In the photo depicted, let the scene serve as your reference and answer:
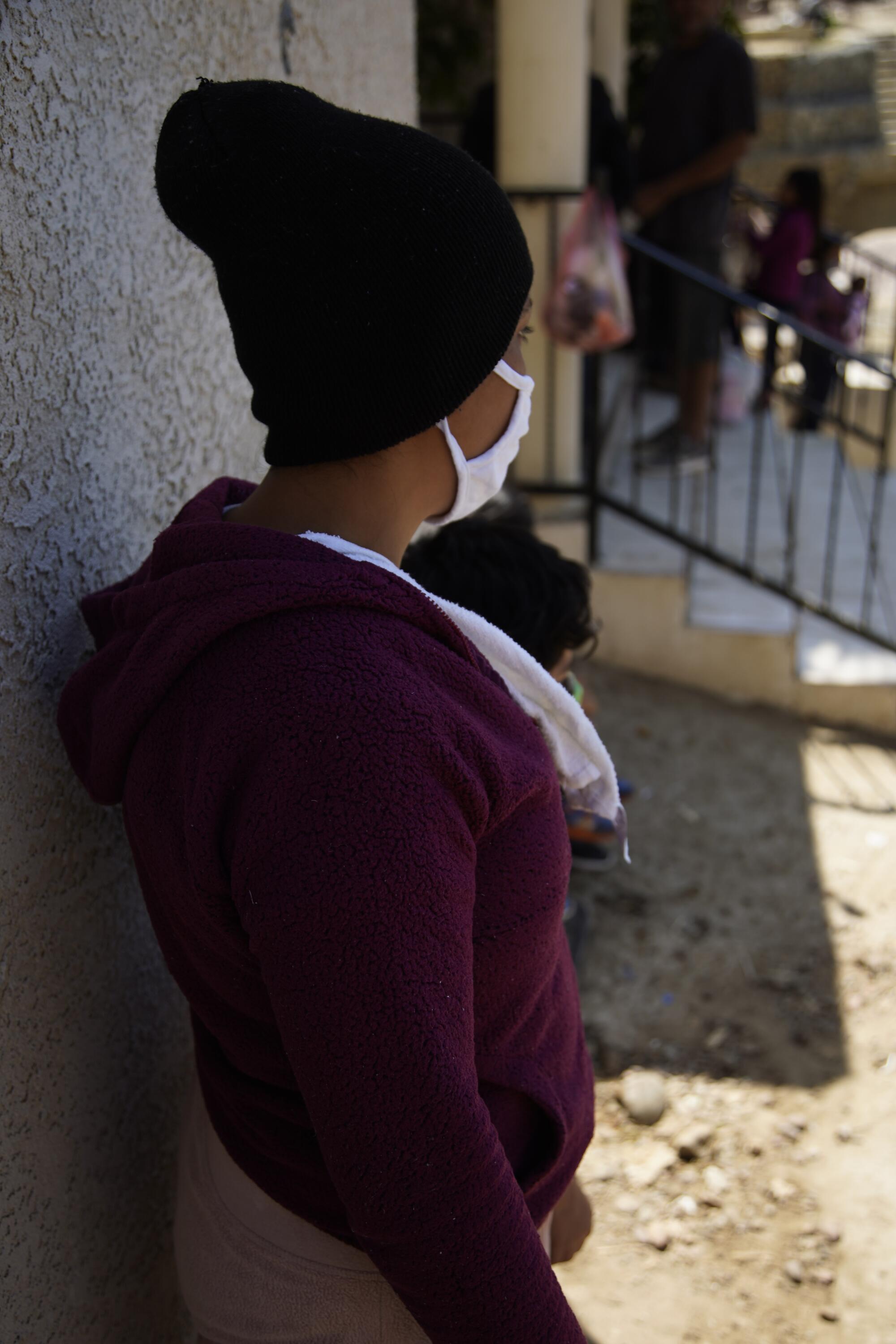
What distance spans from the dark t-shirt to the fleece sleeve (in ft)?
16.4

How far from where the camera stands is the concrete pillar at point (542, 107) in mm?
4426

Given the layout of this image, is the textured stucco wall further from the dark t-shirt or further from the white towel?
the dark t-shirt

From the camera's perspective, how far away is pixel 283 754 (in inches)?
33.0

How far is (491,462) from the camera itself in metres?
1.11

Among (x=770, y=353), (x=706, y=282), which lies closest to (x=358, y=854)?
(x=706, y=282)

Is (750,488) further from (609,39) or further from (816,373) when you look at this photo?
(609,39)

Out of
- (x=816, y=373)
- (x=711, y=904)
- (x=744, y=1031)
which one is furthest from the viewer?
(x=816, y=373)

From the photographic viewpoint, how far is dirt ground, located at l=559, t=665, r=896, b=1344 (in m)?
2.41

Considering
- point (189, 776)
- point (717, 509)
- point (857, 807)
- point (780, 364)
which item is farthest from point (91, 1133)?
point (780, 364)

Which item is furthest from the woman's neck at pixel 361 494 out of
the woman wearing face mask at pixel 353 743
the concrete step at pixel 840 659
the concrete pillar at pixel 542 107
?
the concrete step at pixel 840 659

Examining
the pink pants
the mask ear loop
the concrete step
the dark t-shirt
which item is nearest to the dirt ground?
the concrete step

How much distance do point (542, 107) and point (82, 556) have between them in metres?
3.91

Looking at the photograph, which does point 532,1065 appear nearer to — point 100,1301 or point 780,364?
point 100,1301

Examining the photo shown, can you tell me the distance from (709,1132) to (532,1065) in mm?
1868
